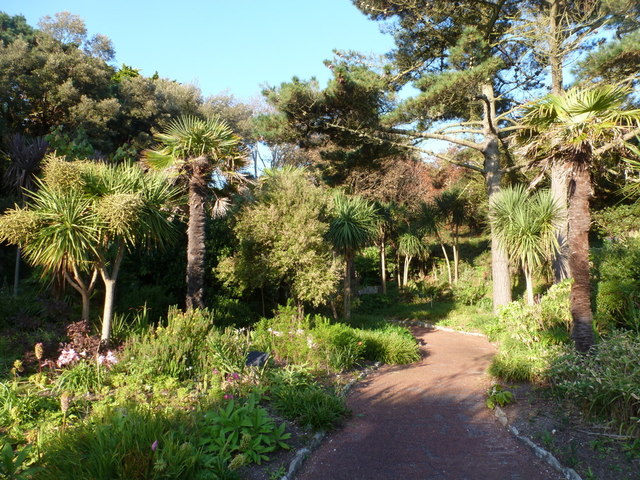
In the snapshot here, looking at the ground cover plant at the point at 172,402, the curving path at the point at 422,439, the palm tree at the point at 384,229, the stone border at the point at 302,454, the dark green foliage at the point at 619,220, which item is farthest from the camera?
the palm tree at the point at 384,229

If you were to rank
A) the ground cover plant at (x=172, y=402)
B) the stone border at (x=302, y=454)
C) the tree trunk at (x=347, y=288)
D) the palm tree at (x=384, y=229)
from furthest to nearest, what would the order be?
the palm tree at (x=384, y=229), the tree trunk at (x=347, y=288), the stone border at (x=302, y=454), the ground cover plant at (x=172, y=402)

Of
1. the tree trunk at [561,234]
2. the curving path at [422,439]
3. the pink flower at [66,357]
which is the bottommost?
the curving path at [422,439]

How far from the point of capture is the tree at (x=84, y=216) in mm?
6691

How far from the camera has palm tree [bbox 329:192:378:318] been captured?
13086 millimetres

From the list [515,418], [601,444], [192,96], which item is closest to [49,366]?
[515,418]

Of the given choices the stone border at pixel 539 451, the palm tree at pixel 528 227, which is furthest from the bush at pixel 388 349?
the palm tree at pixel 528 227

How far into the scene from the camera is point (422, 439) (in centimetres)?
500

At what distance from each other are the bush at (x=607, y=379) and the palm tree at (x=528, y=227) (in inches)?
223

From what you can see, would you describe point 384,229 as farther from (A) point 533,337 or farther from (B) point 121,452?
(B) point 121,452

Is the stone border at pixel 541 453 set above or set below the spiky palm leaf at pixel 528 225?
below

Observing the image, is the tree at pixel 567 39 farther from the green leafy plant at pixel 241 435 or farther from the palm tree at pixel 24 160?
the palm tree at pixel 24 160

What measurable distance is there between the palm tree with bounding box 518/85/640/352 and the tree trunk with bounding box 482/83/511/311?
715cm

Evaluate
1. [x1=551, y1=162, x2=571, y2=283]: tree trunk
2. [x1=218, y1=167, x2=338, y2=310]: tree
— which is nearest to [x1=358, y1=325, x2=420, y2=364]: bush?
[x1=218, y1=167, x2=338, y2=310]: tree

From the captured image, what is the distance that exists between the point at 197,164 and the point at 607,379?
7.96 meters
